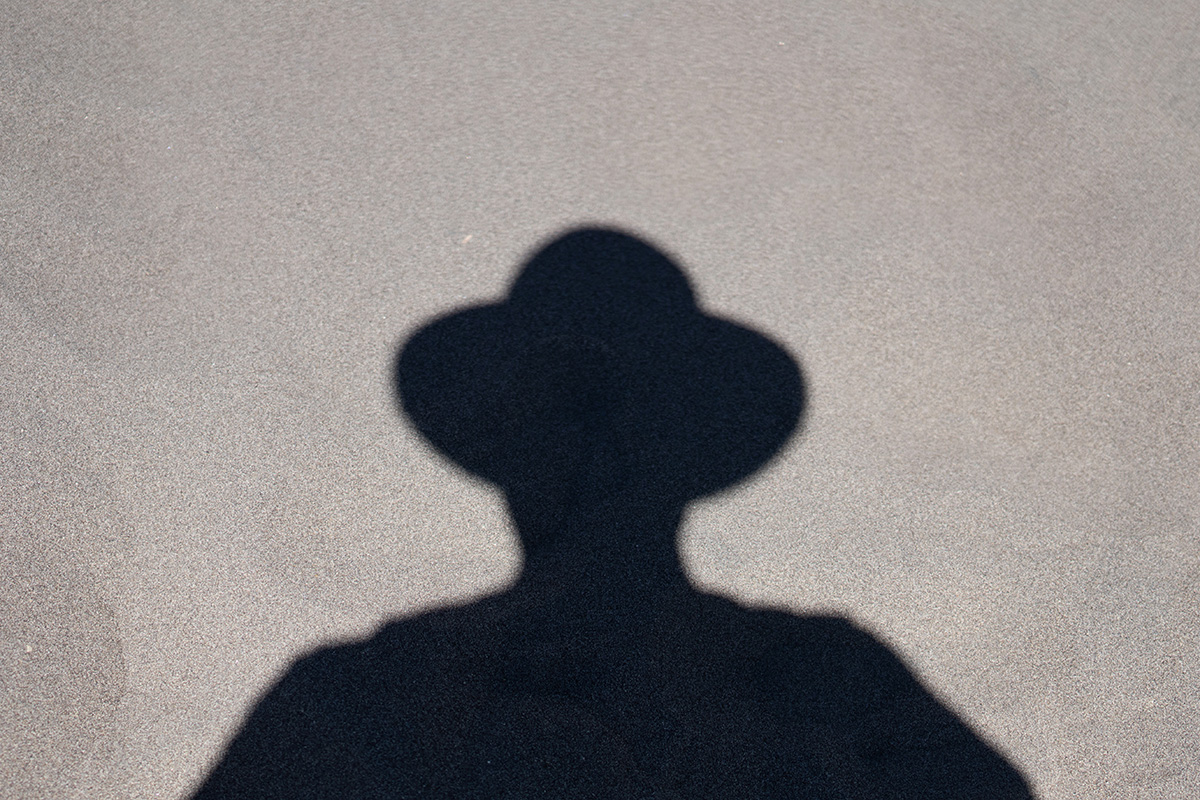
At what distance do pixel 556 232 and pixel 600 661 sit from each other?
1.88m

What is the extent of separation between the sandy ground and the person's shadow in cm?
11

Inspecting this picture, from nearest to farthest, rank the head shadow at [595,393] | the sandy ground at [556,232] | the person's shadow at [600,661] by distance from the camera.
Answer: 1. the person's shadow at [600,661]
2. the sandy ground at [556,232]
3. the head shadow at [595,393]

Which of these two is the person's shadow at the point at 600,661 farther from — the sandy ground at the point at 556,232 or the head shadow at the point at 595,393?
the sandy ground at the point at 556,232

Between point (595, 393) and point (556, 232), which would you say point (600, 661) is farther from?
point (556, 232)

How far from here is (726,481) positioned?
3.31 m

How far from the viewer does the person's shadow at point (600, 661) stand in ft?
8.75

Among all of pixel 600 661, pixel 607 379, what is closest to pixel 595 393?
pixel 607 379

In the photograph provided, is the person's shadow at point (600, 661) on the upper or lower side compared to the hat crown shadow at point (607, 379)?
lower

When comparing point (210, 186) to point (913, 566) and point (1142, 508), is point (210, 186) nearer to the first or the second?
point (913, 566)

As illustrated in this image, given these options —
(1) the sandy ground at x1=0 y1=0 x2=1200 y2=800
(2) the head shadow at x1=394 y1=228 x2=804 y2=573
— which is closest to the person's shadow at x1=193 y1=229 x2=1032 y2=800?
(2) the head shadow at x1=394 y1=228 x2=804 y2=573

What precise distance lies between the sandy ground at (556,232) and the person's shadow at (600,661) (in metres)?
0.11

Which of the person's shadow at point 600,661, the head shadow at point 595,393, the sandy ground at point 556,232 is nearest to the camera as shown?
the person's shadow at point 600,661

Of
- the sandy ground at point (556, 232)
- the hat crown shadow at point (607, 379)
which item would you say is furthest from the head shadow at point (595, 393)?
the sandy ground at point (556, 232)

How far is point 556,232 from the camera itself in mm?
3965
